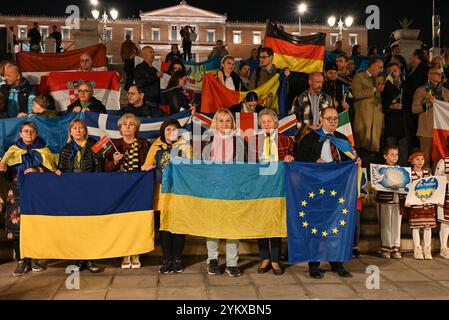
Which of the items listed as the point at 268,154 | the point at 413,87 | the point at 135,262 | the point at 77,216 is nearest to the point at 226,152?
the point at 268,154

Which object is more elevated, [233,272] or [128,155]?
[128,155]

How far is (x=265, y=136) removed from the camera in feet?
20.0

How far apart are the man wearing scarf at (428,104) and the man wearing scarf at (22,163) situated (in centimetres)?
611

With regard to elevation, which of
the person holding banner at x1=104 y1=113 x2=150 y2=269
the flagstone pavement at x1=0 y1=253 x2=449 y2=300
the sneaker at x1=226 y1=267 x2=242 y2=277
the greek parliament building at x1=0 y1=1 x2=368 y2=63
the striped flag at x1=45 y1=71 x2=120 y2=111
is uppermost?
the greek parliament building at x1=0 y1=1 x2=368 y2=63

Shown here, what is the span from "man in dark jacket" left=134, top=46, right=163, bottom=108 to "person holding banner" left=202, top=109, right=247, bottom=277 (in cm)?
292

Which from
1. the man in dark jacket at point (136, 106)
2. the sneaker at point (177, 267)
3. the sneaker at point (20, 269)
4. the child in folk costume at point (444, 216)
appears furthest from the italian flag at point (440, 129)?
the sneaker at point (20, 269)

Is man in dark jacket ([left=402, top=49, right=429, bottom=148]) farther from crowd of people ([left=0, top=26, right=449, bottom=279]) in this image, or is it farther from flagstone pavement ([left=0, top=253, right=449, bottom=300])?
flagstone pavement ([left=0, top=253, right=449, bottom=300])

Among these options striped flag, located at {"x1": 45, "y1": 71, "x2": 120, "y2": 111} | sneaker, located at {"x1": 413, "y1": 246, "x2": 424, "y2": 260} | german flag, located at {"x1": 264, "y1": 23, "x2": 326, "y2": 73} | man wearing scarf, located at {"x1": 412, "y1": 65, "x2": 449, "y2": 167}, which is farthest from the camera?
german flag, located at {"x1": 264, "y1": 23, "x2": 326, "y2": 73}

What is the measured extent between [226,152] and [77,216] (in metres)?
1.98

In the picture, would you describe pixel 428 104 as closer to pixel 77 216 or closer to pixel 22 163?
pixel 77 216

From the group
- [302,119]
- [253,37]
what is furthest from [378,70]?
[253,37]

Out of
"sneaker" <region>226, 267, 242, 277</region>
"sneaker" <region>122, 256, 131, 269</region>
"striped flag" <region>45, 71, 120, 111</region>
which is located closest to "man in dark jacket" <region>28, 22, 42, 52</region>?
"striped flag" <region>45, 71, 120, 111</region>

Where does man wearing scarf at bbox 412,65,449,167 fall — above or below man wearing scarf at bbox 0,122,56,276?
above

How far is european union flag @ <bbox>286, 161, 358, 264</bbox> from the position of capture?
590 centimetres
